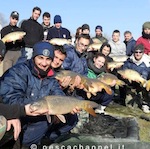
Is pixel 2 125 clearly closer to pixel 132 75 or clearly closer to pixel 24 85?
pixel 24 85

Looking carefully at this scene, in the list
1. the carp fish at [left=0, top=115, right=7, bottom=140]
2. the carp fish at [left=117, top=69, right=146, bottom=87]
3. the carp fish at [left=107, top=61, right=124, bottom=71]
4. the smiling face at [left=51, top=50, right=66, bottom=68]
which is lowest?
the carp fish at [left=117, top=69, right=146, bottom=87]

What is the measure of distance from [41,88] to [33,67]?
11.2 inches

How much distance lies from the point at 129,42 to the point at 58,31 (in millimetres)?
2392

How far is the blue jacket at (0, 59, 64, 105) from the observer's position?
4.39m

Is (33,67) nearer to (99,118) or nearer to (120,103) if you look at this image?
(99,118)

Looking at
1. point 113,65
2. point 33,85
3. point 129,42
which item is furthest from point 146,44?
point 33,85

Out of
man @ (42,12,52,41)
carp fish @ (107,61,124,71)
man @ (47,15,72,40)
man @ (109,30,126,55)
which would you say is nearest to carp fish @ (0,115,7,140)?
carp fish @ (107,61,124,71)

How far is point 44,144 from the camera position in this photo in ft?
16.5

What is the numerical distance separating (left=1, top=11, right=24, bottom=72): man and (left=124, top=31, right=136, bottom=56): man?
3403 millimetres

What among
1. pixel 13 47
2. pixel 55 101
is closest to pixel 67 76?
pixel 55 101

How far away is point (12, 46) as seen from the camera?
9125mm

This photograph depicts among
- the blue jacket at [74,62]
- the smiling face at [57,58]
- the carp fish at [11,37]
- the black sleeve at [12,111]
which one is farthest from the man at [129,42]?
the black sleeve at [12,111]

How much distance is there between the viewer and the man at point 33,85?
14.6ft

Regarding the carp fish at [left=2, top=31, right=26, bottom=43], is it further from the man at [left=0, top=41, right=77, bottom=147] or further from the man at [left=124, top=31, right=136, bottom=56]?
the man at [left=0, top=41, right=77, bottom=147]
